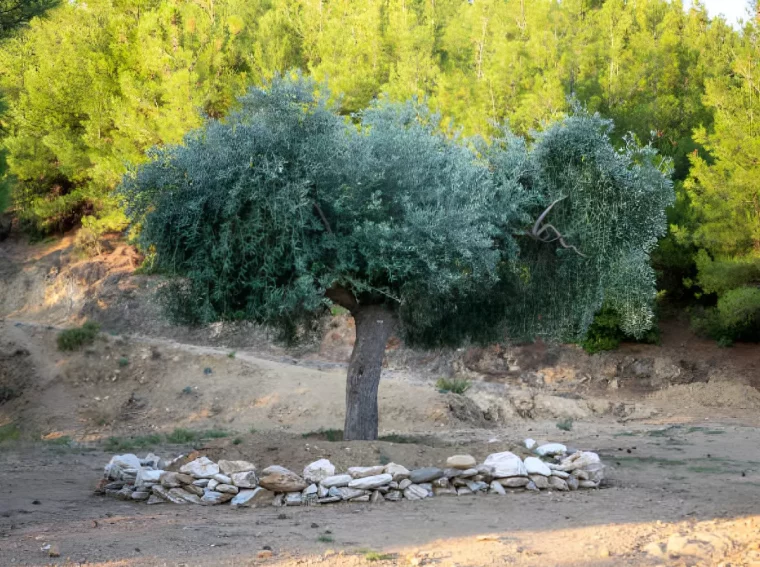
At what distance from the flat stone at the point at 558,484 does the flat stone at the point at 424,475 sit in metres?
1.62

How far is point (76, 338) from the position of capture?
986 inches

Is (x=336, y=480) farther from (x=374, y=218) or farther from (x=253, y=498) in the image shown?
(x=374, y=218)

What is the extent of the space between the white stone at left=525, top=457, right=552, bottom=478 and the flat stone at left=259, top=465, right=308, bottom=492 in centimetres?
316

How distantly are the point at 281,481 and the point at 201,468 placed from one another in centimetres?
117

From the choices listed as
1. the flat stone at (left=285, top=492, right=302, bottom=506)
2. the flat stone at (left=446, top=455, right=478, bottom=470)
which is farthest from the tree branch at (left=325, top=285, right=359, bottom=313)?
the flat stone at (left=285, top=492, right=302, bottom=506)

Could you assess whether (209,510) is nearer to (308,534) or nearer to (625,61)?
(308,534)

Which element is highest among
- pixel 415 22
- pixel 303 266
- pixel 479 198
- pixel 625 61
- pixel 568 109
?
pixel 415 22

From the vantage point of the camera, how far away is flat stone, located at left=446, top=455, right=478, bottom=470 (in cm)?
1122

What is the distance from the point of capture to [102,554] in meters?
7.42

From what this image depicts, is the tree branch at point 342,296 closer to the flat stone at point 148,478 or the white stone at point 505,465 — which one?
the white stone at point 505,465

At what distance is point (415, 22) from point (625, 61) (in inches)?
373

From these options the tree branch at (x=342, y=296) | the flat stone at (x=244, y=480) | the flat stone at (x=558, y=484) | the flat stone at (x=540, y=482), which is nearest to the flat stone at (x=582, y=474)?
the flat stone at (x=558, y=484)

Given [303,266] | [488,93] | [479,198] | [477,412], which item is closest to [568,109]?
[488,93]

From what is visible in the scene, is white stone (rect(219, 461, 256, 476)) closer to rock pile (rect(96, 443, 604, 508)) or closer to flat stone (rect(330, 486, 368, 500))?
rock pile (rect(96, 443, 604, 508))
